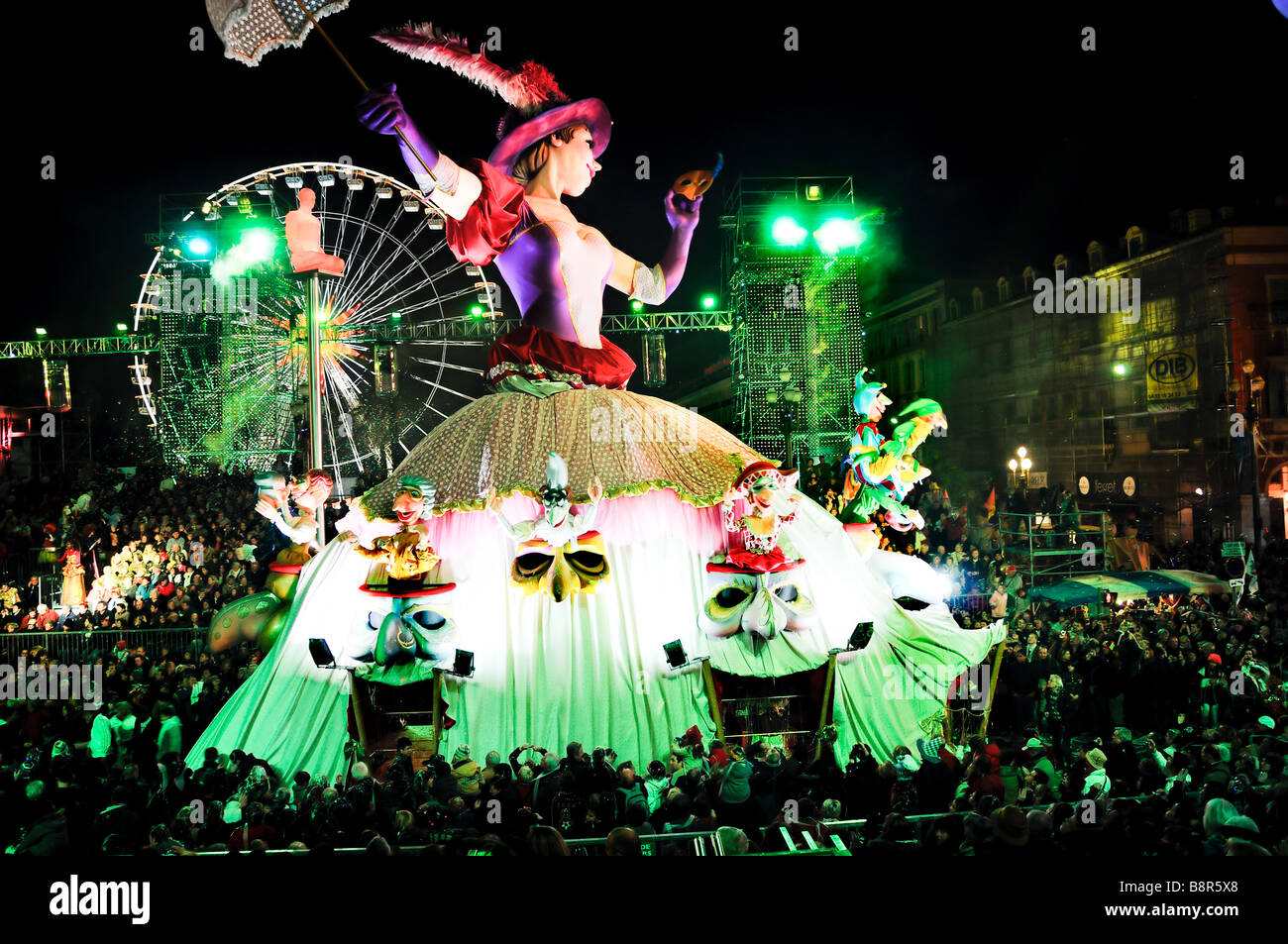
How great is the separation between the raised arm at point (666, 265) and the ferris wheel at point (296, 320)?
3276 mm

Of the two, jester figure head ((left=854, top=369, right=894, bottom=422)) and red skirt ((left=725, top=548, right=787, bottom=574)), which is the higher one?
jester figure head ((left=854, top=369, right=894, bottom=422))

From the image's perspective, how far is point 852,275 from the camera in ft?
70.7

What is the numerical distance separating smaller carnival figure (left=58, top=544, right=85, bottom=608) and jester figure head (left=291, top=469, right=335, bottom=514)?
10.0 meters

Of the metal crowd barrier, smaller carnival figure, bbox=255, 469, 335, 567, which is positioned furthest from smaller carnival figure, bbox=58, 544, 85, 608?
smaller carnival figure, bbox=255, 469, 335, 567

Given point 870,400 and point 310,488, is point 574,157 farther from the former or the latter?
point 310,488

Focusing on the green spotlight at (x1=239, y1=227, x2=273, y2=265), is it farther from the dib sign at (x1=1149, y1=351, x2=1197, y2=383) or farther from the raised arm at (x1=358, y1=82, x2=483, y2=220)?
the dib sign at (x1=1149, y1=351, x2=1197, y2=383)

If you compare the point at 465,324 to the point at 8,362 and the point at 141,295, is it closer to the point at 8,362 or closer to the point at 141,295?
the point at 141,295

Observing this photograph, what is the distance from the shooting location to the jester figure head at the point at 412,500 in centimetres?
848

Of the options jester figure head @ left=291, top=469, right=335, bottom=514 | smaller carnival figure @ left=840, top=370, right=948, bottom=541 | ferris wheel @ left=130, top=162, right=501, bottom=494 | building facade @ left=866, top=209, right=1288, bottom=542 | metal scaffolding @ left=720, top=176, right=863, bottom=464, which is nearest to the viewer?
jester figure head @ left=291, top=469, right=335, bottom=514

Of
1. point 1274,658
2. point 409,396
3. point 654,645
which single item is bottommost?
point 1274,658

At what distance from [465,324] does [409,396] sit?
28.5ft

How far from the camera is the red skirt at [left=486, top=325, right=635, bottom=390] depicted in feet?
31.1
